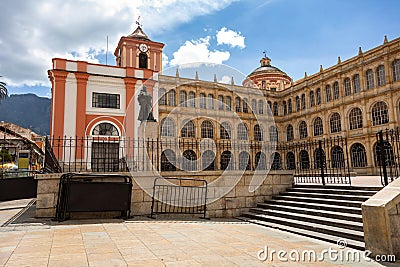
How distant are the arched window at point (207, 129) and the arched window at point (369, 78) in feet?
52.5

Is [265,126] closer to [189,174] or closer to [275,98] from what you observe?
[275,98]

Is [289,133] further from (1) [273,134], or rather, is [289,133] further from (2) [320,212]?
(2) [320,212]

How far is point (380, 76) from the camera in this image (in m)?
26.7

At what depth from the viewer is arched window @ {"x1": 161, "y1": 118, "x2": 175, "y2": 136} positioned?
3206 centimetres

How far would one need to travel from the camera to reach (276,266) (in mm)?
3889

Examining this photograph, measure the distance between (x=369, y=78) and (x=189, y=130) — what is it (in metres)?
18.3

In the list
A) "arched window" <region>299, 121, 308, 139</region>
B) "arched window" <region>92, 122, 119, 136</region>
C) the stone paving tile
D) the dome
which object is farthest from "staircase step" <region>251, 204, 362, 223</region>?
the dome

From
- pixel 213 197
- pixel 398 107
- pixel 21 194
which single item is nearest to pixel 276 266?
pixel 213 197

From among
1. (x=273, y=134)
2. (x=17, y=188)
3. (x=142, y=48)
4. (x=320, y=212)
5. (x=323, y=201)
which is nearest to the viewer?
(x=320, y=212)

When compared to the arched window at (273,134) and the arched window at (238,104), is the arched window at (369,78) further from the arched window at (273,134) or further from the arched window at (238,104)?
the arched window at (238,104)

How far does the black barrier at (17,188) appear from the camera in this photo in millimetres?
10594

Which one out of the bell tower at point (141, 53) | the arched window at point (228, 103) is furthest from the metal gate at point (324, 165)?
the bell tower at point (141, 53)

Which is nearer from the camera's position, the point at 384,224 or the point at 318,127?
the point at 384,224

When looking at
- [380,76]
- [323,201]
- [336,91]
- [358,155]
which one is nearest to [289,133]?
[336,91]
